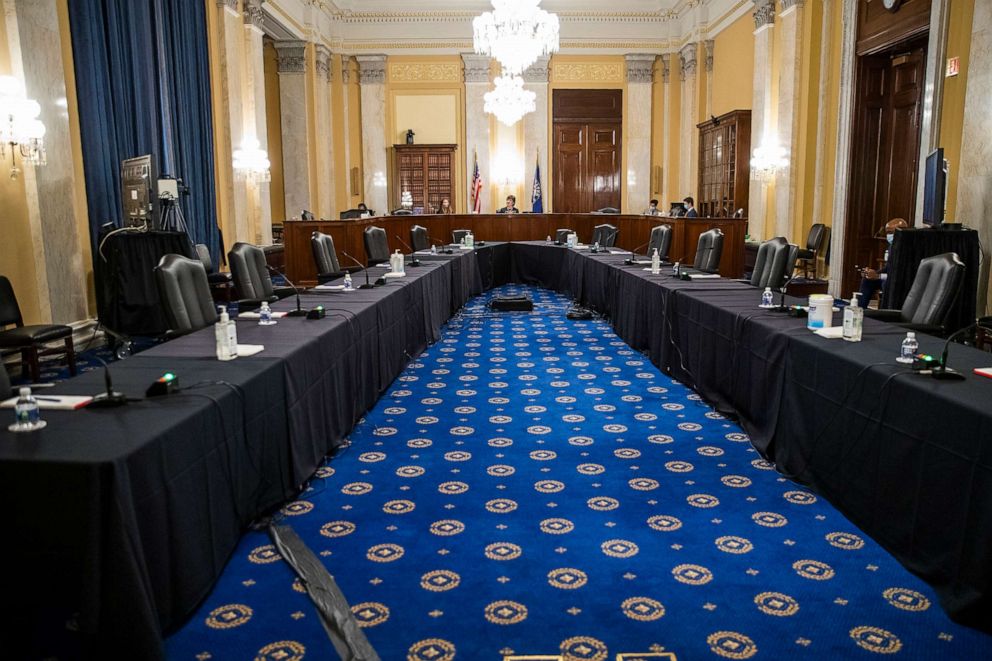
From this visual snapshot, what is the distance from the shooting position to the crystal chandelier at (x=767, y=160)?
37.8ft

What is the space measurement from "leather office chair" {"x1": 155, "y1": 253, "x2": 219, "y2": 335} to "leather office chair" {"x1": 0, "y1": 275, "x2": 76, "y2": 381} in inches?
73.7

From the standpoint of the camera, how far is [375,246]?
922cm

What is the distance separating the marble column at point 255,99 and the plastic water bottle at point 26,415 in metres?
9.94

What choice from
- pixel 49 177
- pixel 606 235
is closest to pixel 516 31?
pixel 606 235

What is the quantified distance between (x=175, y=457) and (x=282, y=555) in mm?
732

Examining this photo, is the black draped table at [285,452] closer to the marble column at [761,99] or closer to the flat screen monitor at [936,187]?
the flat screen monitor at [936,187]

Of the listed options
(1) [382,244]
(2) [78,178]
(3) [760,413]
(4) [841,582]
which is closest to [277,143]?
(1) [382,244]

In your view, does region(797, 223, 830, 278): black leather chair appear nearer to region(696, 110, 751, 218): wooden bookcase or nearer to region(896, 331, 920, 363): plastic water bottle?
region(696, 110, 751, 218): wooden bookcase

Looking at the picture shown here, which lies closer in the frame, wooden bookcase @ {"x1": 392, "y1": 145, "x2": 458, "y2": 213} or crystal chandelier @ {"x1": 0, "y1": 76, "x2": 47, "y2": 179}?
crystal chandelier @ {"x1": 0, "y1": 76, "x2": 47, "y2": 179}

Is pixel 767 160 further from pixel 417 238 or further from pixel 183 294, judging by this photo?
pixel 183 294

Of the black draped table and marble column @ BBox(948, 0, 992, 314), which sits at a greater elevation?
marble column @ BBox(948, 0, 992, 314)

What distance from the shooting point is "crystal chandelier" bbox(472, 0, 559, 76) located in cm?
1001

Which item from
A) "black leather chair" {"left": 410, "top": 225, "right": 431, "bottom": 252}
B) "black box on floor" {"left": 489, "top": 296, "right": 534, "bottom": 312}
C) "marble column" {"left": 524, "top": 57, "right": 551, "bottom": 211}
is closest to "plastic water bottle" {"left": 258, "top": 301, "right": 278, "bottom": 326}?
"black box on floor" {"left": 489, "top": 296, "right": 534, "bottom": 312}

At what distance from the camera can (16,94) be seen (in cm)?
605
